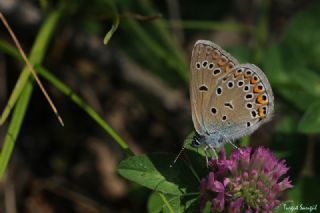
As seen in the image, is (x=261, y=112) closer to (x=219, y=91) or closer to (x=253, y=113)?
(x=253, y=113)

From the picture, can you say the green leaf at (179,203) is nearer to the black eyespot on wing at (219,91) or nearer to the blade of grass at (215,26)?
the black eyespot on wing at (219,91)

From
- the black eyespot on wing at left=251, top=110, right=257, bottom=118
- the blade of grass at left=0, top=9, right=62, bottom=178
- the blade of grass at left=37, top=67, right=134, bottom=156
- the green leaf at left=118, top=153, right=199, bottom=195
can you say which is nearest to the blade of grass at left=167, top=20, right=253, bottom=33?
the blade of grass at left=0, top=9, right=62, bottom=178

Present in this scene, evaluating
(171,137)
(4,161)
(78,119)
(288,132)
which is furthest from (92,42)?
(4,161)

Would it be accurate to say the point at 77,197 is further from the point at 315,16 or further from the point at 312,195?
the point at 315,16

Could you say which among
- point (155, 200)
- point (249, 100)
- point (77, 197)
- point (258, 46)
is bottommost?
point (77, 197)

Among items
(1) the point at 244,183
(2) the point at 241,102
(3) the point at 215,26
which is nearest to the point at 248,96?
(2) the point at 241,102

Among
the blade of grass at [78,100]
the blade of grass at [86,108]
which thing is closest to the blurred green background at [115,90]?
the blade of grass at [78,100]
